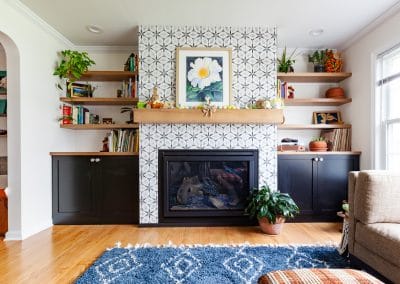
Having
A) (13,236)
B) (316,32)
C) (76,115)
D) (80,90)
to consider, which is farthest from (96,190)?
(316,32)

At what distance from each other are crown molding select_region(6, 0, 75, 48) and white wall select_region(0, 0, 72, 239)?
0.05 ft

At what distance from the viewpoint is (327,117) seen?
12.0 feet

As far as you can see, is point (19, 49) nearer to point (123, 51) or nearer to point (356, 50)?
point (123, 51)

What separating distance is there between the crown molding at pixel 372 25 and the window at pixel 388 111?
35 cm

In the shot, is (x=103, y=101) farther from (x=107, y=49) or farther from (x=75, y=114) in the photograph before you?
(x=107, y=49)

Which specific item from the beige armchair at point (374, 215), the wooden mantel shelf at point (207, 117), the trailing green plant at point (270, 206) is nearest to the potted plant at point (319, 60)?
the wooden mantel shelf at point (207, 117)

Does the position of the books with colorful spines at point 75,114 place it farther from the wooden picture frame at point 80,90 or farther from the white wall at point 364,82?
the white wall at point 364,82

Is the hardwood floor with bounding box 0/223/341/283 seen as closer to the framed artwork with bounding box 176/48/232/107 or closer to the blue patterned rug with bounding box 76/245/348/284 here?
the blue patterned rug with bounding box 76/245/348/284

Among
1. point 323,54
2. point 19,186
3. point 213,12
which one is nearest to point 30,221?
point 19,186

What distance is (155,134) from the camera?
3.06 metres

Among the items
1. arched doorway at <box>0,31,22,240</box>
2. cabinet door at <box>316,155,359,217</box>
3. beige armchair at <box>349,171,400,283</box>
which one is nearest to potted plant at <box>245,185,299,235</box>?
cabinet door at <box>316,155,359,217</box>

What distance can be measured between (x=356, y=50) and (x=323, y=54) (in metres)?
0.40

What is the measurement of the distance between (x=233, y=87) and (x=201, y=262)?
78.9 inches

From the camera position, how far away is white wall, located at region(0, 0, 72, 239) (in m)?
2.62
